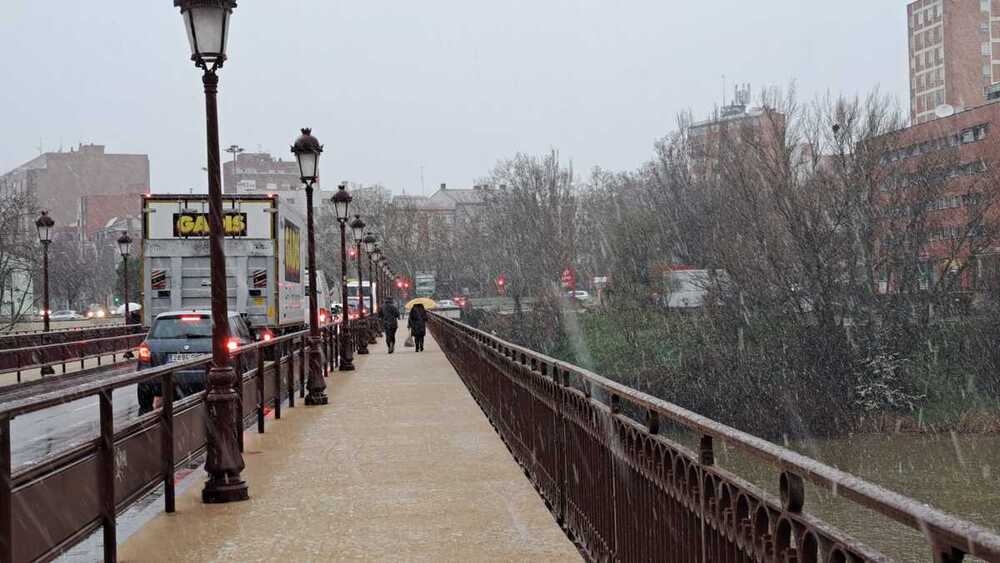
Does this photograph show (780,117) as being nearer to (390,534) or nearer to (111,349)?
(111,349)

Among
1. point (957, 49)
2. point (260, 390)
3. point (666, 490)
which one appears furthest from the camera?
point (957, 49)

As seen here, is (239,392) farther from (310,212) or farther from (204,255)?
(204,255)

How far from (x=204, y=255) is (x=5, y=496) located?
20.6m

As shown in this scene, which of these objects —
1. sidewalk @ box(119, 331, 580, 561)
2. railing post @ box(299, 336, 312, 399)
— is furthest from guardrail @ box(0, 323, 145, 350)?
sidewalk @ box(119, 331, 580, 561)

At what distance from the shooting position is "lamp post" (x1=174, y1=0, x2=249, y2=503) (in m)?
9.10

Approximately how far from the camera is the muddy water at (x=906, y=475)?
23547 millimetres

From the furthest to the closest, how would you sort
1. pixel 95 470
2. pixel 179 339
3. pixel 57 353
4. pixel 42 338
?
pixel 42 338 → pixel 57 353 → pixel 179 339 → pixel 95 470

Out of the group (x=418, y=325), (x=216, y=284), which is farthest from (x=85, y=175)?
(x=216, y=284)

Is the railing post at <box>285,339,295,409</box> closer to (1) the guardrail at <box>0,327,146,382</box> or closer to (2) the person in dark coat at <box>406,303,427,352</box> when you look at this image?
(1) the guardrail at <box>0,327,146,382</box>

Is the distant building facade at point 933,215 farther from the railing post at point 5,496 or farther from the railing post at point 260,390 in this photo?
the railing post at point 5,496

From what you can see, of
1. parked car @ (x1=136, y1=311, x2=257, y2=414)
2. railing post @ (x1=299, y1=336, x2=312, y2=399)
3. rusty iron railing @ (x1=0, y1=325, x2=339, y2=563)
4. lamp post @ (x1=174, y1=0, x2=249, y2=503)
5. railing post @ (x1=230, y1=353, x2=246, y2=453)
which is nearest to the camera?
rusty iron railing @ (x1=0, y1=325, x2=339, y2=563)

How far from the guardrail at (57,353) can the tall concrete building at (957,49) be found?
92.4 m

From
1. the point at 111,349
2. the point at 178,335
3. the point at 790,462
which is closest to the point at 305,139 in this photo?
the point at 178,335

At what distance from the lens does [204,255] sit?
25.2m
